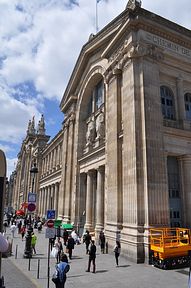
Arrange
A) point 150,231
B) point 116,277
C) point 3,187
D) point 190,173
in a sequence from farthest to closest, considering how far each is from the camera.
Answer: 1. point 190,173
2. point 150,231
3. point 116,277
4. point 3,187

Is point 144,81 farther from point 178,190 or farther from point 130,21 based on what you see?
point 178,190

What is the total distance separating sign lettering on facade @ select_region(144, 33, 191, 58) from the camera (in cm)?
1855

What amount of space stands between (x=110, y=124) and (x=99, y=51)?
30.5 feet

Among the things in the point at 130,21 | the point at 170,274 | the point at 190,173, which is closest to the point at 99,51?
the point at 130,21

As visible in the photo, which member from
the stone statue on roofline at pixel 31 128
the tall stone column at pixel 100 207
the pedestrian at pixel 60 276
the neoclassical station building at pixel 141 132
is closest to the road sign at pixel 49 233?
the pedestrian at pixel 60 276

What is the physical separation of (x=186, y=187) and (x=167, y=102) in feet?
20.9

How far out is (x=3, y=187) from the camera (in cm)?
455

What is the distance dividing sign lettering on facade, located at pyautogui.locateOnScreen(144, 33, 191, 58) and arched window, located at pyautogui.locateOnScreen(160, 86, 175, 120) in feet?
10.2

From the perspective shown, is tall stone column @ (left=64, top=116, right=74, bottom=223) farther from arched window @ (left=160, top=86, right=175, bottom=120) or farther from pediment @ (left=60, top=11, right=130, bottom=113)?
arched window @ (left=160, top=86, right=175, bottom=120)

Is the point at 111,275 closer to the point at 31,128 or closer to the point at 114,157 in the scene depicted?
the point at 114,157

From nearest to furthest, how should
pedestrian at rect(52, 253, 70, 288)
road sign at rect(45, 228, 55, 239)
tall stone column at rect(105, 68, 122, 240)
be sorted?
pedestrian at rect(52, 253, 70, 288) < road sign at rect(45, 228, 55, 239) < tall stone column at rect(105, 68, 122, 240)

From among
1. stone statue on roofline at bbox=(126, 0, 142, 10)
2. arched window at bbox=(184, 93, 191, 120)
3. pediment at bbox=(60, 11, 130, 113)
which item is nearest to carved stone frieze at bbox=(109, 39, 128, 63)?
pediment at bbox=(60, 11, 130, 113)

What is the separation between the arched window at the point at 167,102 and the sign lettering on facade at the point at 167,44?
10.2 feet

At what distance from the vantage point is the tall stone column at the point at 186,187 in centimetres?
1720
